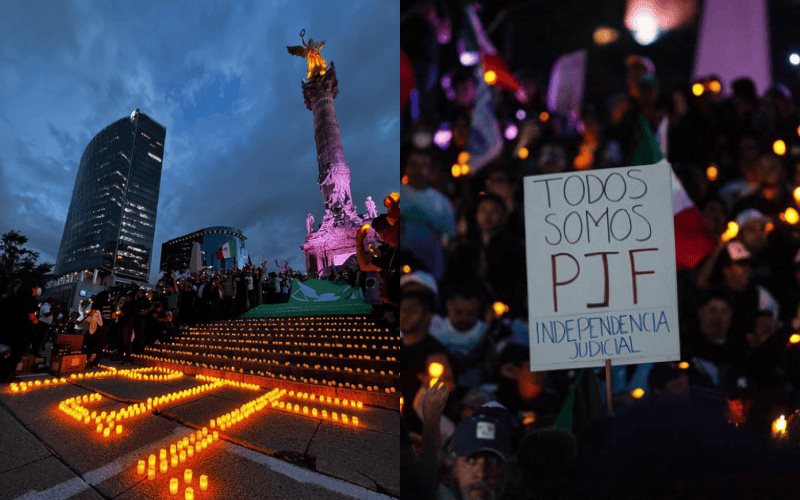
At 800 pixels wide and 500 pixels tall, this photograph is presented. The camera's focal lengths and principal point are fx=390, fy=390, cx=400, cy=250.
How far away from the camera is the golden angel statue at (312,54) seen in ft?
122

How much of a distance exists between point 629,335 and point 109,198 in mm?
156184

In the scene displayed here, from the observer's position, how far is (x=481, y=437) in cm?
219

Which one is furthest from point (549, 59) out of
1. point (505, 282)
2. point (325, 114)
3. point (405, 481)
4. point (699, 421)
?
point (325, 114)

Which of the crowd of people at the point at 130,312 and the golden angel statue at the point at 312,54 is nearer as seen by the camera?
the crowd of people at the point at 130,312

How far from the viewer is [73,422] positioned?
4.37 metres

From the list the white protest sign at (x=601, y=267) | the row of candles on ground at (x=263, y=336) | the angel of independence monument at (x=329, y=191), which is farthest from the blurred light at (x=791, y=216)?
the angel of independence monument at (x=329, y=191)

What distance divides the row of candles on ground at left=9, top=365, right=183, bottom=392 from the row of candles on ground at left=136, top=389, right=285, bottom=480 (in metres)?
3.53

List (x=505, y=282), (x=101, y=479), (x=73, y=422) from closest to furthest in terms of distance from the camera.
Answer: (x=505, y=282) < (x=101, y=479) < (x=73, y=422)

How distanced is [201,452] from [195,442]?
0.24m

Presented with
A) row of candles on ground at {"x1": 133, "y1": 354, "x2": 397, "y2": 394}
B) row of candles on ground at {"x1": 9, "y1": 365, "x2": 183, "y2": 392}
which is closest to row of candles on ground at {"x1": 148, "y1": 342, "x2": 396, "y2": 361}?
row of candles on ground at {"x1": 133, "y1": 354, "x2": 397, "y2": 394}

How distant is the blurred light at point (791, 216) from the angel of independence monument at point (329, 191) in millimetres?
28036

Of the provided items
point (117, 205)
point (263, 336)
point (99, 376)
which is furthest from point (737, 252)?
point (117, 205)

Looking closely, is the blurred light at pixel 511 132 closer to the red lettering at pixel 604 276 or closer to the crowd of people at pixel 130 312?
the red lettering at pixel 604 276

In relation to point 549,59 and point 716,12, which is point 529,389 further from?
point 716,12
